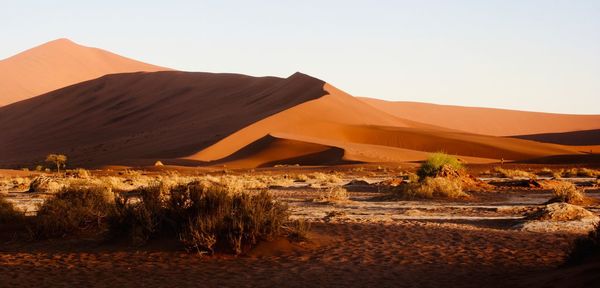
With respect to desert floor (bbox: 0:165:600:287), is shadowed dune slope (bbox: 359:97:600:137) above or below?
above

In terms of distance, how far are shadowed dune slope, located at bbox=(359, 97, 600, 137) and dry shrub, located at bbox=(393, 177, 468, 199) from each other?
448ft

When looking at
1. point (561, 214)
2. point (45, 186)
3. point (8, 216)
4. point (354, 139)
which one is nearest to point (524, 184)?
point (561, 214)

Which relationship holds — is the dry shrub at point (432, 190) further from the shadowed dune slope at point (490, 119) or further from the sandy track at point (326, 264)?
the shadowed dune slope at point (490, 119)

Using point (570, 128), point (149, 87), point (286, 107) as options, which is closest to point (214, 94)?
point (149, 87)

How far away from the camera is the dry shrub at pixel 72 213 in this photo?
1404 centimetres

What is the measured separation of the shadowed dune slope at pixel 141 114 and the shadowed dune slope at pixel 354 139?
328 centimetres

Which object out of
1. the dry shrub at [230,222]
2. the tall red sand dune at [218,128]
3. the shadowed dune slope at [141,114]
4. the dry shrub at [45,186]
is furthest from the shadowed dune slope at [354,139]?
the dry shrub at [230,222]

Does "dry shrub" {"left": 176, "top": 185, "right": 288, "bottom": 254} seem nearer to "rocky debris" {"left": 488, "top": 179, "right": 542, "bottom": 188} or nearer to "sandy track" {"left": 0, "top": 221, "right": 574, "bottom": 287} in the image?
"sandy track" {"left": 0, "top": 221, "right": 574, "bottom": 287}

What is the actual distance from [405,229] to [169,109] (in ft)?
306

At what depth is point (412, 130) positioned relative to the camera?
8400cm

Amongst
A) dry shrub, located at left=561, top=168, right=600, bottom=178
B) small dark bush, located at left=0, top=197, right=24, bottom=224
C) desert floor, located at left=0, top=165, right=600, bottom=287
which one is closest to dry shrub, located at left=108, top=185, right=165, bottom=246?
desert floor, located at left=0, top=165, right=600, bottom=287

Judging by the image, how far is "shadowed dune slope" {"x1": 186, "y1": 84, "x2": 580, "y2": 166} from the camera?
67875 mm

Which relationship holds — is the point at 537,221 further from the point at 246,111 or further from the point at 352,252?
the point at 246,111

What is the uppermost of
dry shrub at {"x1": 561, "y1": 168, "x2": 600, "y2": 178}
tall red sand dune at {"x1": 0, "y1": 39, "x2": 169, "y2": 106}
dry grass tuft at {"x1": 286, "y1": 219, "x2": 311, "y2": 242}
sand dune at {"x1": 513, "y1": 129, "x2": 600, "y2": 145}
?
tall red sand dune at {"x1": 0, "y1": 39, "x2": 169, "y2": 106}
